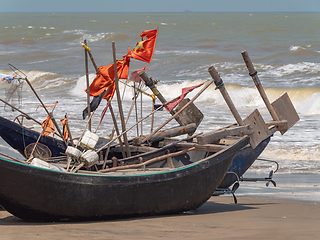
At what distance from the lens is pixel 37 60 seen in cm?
3481

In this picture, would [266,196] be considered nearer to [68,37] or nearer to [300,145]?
[300,145]

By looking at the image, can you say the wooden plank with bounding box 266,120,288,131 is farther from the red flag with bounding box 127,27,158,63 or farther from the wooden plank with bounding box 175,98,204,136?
the red flag with bounding box 127,27,158,63

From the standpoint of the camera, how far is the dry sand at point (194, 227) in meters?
4.53

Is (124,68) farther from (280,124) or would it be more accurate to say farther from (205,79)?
(205,79)

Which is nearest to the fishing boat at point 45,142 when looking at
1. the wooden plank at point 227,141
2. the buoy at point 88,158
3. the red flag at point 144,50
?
the wooden plank at point 227,141

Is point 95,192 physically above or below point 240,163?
above

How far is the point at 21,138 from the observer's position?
8117 mm

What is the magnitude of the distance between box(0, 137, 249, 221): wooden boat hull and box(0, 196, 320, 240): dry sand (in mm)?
125

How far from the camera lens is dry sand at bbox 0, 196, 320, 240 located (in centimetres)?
453

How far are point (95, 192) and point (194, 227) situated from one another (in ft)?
4.01

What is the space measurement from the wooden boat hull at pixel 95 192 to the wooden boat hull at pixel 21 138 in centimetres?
312

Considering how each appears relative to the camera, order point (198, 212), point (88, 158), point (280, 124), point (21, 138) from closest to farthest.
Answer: point (88, 158), point (198, 212), point (280, 124), point (21, 138)

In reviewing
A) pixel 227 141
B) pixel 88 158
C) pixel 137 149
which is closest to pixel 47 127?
pixel 137 149

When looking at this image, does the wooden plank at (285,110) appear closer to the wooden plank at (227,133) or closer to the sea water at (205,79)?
the wooden plank at (227,133)
